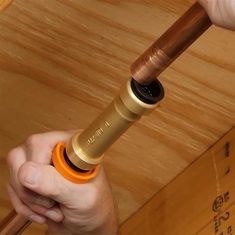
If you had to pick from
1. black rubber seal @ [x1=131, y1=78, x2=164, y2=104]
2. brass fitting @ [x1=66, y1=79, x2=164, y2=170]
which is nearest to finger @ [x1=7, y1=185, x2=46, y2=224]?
brass fitting @ [x1=66, y1=79, x2=164, y2=170]

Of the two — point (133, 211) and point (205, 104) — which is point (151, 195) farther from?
point (205, 104)

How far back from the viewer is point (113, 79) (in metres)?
0.71

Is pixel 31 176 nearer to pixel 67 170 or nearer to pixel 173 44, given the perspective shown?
pixel 67 170

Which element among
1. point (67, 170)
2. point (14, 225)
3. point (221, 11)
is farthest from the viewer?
point (14, 225)

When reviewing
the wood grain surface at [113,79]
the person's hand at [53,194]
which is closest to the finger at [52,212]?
the person's hand at [53,194]

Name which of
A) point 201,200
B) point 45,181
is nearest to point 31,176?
point 45,181

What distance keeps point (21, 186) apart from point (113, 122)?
0.16m

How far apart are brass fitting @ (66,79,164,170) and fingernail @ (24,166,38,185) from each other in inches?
1.8

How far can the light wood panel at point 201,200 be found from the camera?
696mm

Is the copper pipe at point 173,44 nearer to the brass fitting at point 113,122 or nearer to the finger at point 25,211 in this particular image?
the brass fitting at point 113,122

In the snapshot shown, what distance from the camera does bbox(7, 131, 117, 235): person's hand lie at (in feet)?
1.86

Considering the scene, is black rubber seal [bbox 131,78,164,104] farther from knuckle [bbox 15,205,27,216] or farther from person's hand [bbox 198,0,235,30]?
knuckle [bbox 15,205,27,216]

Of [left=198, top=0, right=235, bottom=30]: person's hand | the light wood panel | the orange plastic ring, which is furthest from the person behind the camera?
the light wood panel

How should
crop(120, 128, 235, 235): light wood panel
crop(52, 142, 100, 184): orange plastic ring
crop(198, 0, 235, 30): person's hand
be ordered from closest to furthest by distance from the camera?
crop(198, 0, 235, 30): person's hand → crop(52, 142, 100, 184): orange plastic ring → crop(120, 128, 235, 235): light wood panel
